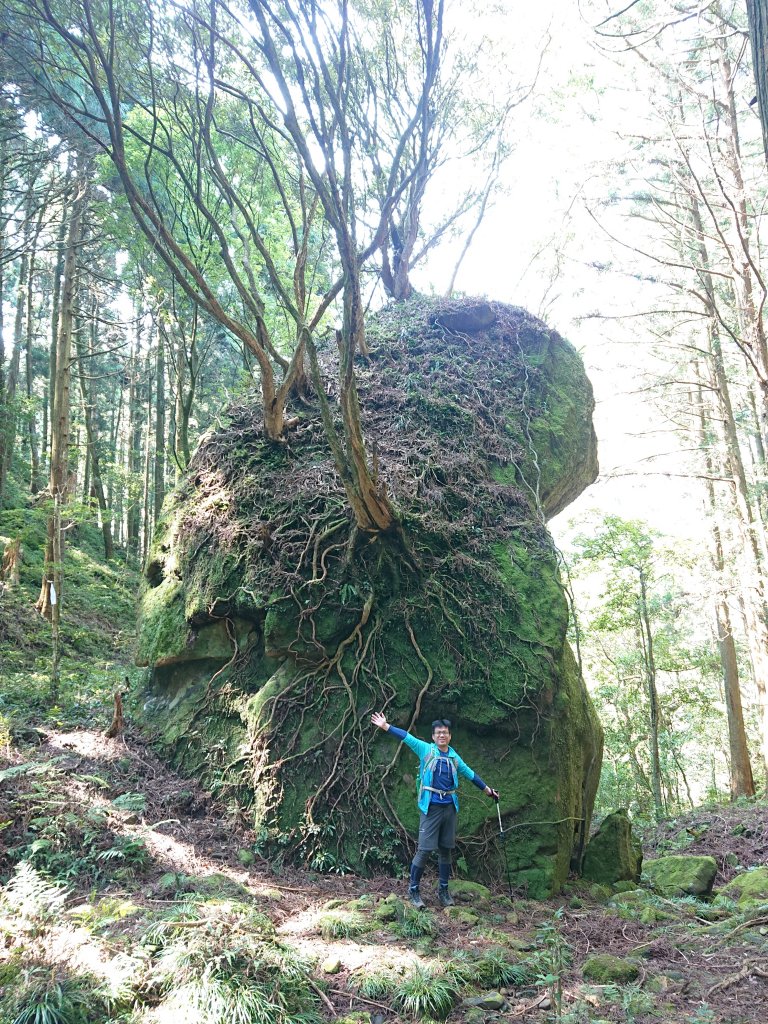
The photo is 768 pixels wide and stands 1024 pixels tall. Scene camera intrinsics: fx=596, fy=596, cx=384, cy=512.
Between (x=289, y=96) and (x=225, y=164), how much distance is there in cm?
523

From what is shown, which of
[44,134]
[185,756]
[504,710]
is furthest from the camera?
[44,134]

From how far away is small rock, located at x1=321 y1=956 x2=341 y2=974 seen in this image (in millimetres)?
3629

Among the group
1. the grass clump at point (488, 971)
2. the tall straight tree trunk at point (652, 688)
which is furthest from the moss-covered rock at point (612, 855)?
the tall straight tree trunk at point (652, 688)

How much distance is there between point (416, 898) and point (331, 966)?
1.51 meters

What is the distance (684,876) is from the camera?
6.17 meters

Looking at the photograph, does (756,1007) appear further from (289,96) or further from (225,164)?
(225,164)

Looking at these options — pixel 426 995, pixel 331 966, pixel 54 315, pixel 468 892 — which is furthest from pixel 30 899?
pixel 54 315

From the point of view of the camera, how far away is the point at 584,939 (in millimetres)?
4574

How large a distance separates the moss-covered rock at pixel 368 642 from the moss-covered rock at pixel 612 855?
20 cm

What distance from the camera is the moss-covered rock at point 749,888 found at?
5666mm

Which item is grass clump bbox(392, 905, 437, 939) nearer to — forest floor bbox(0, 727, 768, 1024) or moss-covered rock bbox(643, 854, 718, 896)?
forest floor bbox(0, 727, 768, 1024)

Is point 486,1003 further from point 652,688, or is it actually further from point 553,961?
point 652,688

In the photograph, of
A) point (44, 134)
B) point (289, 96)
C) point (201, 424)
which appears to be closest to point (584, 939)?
point (289, 96)

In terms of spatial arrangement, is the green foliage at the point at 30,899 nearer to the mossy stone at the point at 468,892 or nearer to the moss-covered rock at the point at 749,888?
the mossy stone at the point at 468,892
